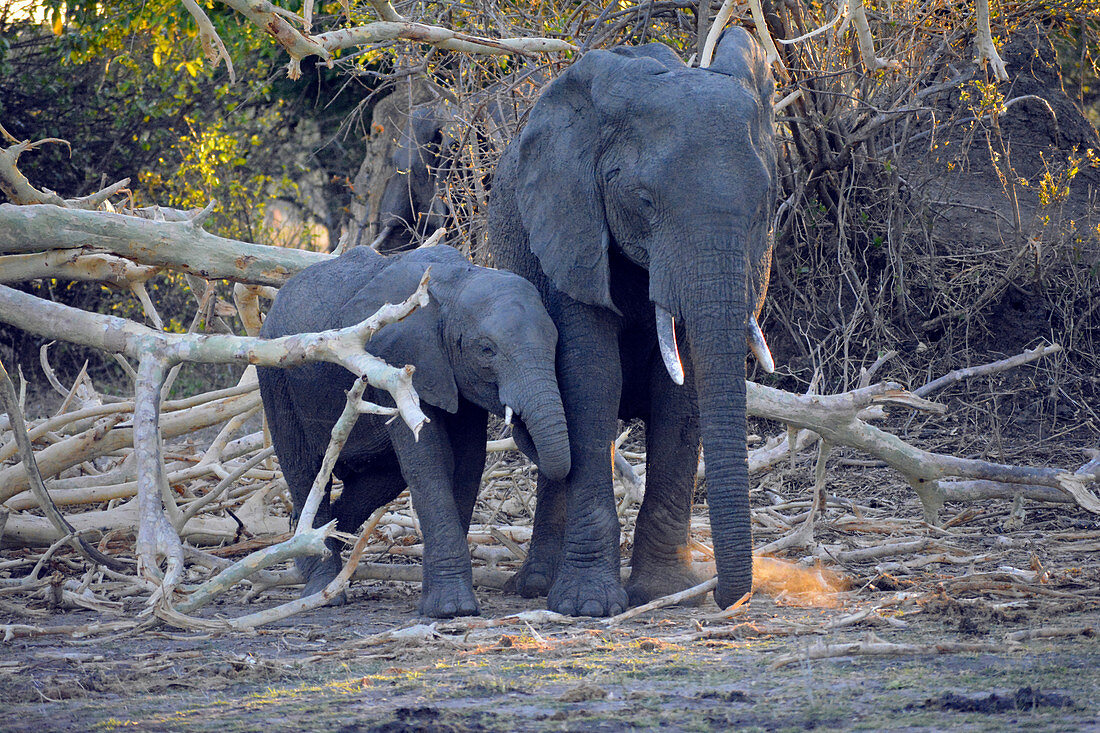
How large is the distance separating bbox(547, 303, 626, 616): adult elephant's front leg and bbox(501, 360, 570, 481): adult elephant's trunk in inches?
10.1

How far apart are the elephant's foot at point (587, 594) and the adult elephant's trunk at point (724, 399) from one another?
1.62 feet

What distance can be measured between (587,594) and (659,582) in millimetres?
496

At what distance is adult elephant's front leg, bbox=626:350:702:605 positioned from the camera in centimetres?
554

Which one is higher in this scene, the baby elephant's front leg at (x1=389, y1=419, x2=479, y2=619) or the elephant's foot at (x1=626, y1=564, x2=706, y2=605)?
the baby elephant's front leg at (x1=389, y1=419, x2=479, y2=619)

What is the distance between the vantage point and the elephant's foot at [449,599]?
5.16 metres

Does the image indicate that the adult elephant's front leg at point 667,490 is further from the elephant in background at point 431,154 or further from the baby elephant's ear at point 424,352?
the elephant in background at point 431,154

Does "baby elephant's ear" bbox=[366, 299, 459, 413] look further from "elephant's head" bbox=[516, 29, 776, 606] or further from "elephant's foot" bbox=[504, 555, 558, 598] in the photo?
"elephant's foot" bbox=[504, 555, 558, 598]

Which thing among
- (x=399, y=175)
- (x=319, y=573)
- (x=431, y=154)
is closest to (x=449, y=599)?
(x=319, y=573)

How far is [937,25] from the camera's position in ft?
27.8

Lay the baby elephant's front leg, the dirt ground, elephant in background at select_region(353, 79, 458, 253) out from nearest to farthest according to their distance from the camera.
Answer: the dirt ground → the baby elephant's front leg → elephant in background at select_region(353, 79, 458, 253)

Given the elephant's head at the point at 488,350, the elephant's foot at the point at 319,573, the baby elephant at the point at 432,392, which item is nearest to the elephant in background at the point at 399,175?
the baby elephant at the point at 432,392

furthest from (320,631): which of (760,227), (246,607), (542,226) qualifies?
(760,227)

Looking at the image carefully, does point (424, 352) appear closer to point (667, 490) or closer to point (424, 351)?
point (424, 351)

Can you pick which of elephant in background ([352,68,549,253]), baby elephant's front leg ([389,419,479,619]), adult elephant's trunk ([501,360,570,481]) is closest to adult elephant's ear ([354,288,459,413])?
baby elephant's front leg ([389,419,479,619])
